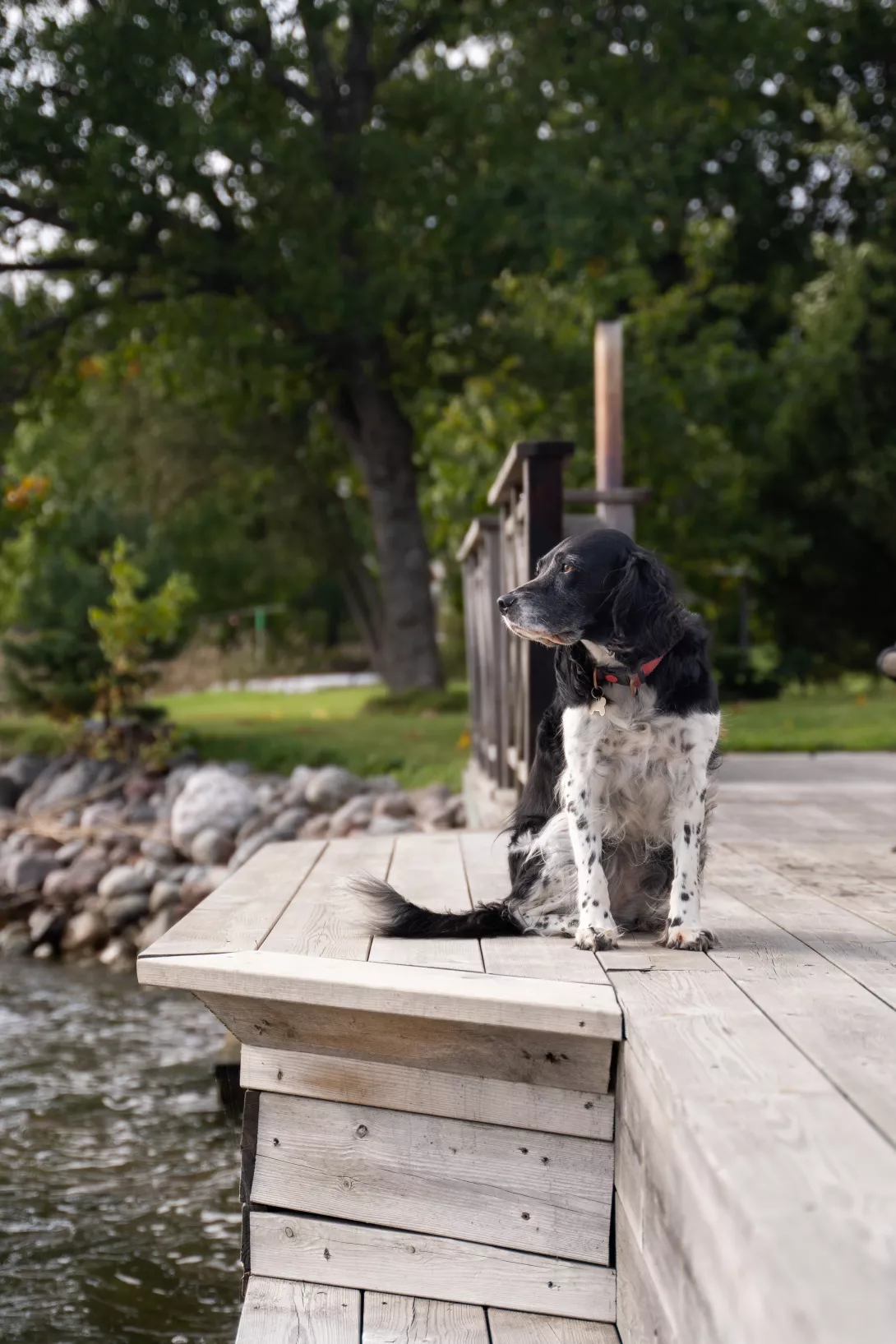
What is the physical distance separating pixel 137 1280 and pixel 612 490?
11.1 ft

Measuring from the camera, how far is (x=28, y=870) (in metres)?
8.38

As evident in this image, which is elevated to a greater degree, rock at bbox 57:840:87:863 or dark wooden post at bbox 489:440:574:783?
dark wooden post at bbox 489:440:574:783

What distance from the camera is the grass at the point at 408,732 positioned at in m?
9.30

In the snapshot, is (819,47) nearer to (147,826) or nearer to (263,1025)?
(147,826)

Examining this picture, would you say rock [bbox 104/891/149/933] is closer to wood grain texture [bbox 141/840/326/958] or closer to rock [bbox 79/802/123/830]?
rock [bbox 79/802/123/830]

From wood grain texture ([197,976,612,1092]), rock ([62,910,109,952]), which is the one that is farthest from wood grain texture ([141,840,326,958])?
rock ([62,910,109,952])

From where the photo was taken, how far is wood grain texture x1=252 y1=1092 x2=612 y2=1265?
2428 mm

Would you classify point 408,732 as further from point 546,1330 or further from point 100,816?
point 546,1330

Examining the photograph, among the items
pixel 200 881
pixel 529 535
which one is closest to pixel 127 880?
pixel 200 881

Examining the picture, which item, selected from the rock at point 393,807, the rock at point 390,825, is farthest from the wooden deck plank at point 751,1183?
the rock at point 393,807

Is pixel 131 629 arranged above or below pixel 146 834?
above

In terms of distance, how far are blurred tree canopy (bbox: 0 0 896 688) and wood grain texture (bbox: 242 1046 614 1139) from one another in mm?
9581

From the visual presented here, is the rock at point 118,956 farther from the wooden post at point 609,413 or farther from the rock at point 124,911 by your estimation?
the wooden post at point 609,413

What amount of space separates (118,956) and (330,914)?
4544mm
